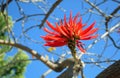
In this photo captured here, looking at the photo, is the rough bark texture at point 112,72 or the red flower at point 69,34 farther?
the rough bark texture at point 112,72

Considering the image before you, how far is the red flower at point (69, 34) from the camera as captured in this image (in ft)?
2.79

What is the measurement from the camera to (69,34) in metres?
0.89

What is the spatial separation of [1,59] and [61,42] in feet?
29.7

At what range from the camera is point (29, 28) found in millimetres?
1556

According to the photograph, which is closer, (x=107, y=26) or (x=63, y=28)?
(x=63, y=28)

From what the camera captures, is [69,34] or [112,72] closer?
[69,34]

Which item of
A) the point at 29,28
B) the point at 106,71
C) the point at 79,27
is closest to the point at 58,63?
the point at 106,71

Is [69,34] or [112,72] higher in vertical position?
[69,34]

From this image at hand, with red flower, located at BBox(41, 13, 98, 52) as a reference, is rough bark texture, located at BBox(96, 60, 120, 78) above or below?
below

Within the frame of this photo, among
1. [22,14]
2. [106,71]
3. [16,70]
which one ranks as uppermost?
[22,14]

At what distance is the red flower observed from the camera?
851mm

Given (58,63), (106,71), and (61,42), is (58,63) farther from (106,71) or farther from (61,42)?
(61,42)

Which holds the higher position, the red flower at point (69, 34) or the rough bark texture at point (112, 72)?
the red flower at point (69, 34)

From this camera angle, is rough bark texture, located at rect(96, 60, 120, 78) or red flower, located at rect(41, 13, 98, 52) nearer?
red flower, located at rect(41, 13, 98, 52)
